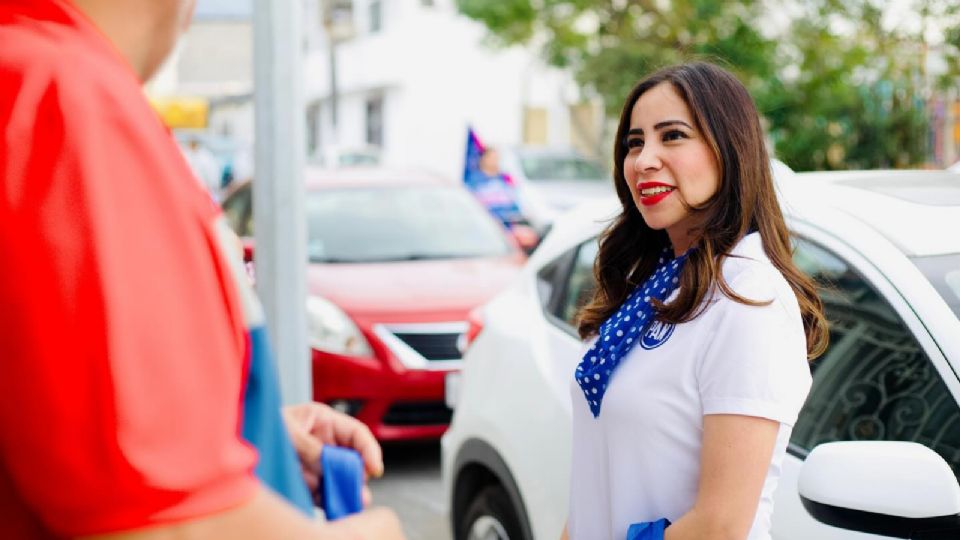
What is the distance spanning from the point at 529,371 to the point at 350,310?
3.14 metres

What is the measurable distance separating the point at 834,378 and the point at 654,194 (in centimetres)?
134

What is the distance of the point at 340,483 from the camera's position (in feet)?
4.17

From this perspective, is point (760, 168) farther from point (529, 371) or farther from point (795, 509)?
point (529, 371)

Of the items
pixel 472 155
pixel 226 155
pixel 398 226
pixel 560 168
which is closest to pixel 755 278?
pixel 398 226

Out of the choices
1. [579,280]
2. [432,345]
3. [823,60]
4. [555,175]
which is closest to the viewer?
[579,280]

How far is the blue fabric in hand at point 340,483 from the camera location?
125 centimetres

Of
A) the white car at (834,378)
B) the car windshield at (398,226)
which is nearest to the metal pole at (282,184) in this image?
the white car at (834,378)

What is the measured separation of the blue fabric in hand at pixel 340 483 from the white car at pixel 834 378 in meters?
1.07

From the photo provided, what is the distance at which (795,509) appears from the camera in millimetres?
2381

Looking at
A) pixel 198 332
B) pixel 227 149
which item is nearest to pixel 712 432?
pixel 198 332

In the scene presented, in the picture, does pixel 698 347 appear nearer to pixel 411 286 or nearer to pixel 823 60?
pixel 411 286

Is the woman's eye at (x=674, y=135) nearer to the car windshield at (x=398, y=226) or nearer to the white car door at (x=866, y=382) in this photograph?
the white car door at (x=866, y=382)

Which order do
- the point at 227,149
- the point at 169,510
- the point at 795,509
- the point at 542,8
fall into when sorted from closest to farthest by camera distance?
the point at 169,510 < the point at 795,509 < the point at 542,8 < the point at 227,149

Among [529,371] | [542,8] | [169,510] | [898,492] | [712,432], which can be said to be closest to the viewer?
[169,510]
